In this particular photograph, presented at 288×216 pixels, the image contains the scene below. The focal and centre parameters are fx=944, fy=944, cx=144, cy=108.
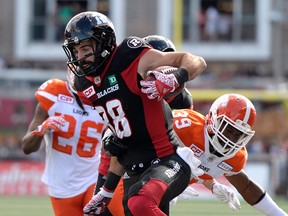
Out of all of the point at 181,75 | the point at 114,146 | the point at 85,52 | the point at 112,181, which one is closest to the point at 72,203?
the point at 112,181

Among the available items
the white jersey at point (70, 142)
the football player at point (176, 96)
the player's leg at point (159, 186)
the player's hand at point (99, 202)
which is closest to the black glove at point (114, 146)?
the player's leg at point (159, 186)

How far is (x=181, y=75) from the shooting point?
5.79m

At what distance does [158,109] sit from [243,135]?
664mm

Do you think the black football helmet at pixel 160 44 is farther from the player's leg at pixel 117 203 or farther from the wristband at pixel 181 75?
the wristband at pixel 181 75

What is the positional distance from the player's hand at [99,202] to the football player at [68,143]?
90 cm

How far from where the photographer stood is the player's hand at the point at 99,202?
6.49 metres

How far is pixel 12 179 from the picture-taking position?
16016 mm

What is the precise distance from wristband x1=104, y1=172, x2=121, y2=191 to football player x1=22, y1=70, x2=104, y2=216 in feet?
3.33

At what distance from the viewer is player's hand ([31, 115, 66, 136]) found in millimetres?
7191

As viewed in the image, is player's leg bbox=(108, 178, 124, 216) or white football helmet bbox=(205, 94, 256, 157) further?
player's leg bbox=(108, 178, 124, 216)

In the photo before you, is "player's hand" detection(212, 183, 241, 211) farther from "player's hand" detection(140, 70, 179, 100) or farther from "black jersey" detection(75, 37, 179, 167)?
"player's hand" detection(140, 70, 179, 100)

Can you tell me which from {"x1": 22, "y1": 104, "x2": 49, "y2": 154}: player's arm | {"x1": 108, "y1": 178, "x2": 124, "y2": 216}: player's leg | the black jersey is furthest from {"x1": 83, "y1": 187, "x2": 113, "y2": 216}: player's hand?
{"x1": 22, "y1": 104, "x2": 49, "y2": 154}: player's arm

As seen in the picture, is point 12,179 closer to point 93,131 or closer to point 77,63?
point 93,131

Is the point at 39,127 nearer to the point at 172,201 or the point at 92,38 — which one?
the point at 172,201
